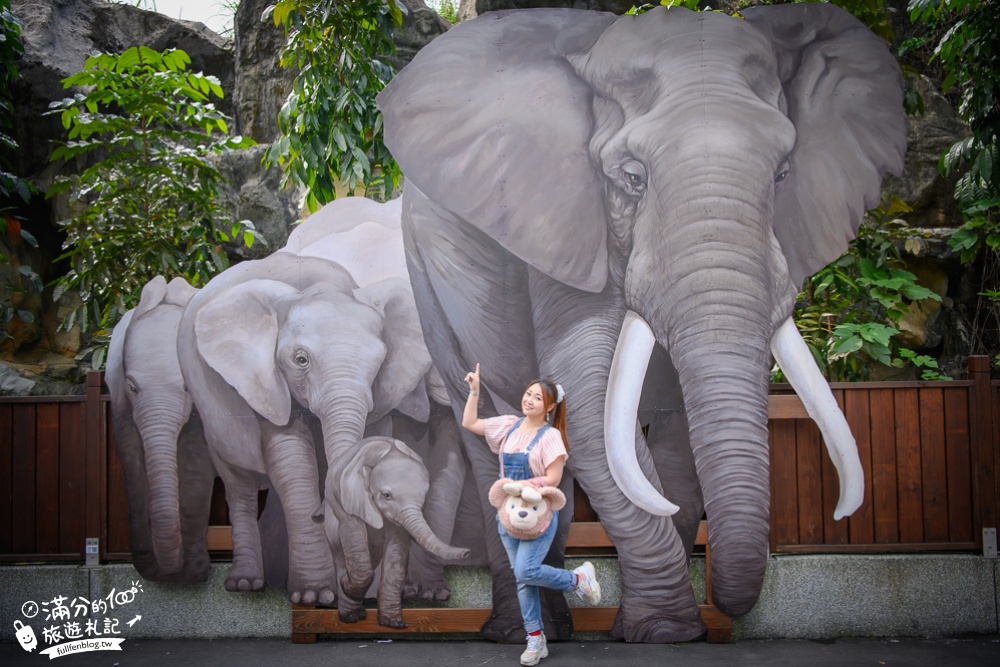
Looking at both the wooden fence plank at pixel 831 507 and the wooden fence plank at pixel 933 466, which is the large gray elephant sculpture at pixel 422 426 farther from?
the wooden fence plank at pixel 933 466

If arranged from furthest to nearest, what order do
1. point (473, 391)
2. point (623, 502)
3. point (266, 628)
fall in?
1. point (266, 628)
2. point (623, 502)
3. point (473, 391)

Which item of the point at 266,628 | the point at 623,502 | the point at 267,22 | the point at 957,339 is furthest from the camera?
the point at 267,22

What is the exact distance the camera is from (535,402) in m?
4.81

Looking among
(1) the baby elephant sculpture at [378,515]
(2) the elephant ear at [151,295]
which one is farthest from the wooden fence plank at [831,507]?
(2) the elephant ear at [151,295]

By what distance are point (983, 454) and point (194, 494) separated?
481 centimetres

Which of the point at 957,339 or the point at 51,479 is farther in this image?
the point at 957,339

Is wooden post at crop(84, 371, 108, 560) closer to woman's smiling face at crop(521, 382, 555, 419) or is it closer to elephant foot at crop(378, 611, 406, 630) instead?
elephant foot at crop(378, 611, 406, 630)

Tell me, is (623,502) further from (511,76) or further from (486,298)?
(511,76)

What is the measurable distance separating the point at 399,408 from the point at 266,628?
1.58 metres

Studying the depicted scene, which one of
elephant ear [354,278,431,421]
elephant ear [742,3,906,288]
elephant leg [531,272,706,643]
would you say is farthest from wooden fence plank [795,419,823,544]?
elephant ear [354,278,431,421]

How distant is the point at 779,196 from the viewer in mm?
5402

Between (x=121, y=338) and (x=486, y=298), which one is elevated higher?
(x=486, y=298)

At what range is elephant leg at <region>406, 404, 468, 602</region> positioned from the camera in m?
5.55

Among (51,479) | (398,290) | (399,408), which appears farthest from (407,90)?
(51,479)
